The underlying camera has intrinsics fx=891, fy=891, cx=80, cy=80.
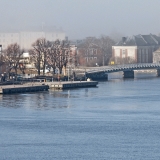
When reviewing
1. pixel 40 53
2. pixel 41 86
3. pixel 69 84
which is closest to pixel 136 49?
pixel 40 53

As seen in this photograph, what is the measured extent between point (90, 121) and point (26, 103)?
6604mm

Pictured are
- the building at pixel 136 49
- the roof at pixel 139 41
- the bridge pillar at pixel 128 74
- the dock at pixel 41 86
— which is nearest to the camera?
the dock at pixel 41 86

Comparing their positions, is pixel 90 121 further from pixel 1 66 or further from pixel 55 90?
pixel 1 66

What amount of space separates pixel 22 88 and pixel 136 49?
28.2 metres

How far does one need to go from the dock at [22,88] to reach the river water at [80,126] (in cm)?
145

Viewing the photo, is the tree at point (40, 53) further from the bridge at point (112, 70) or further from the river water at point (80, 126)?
the river water at point (80, 126)

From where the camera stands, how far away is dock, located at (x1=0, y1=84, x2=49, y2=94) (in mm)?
39688

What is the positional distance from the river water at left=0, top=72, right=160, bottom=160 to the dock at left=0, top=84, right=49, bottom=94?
4.76ft

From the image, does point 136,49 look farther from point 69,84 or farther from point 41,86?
point 41,86

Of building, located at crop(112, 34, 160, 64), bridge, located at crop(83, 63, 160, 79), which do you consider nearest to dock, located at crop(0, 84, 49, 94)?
bridge, located at crop(83, 63, 160, 79)

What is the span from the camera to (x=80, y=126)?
2644 cm

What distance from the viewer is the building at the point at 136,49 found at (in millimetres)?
67938

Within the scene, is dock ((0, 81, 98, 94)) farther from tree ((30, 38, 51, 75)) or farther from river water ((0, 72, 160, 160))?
tree ((30, 38, 51, 75))

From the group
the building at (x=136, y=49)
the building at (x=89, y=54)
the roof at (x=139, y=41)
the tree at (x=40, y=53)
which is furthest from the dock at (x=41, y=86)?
the roof at (x=139, y=41)
